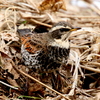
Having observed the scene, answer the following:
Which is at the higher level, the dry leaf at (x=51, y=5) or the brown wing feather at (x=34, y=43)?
the dry leaf at (x=51, y=5)

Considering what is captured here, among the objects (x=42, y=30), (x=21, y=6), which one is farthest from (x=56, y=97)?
(x=21, y=6)

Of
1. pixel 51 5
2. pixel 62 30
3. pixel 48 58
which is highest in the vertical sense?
pixel 51 5

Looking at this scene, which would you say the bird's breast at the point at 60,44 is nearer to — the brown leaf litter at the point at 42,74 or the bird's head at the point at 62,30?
the bird's head at the point at 62,30

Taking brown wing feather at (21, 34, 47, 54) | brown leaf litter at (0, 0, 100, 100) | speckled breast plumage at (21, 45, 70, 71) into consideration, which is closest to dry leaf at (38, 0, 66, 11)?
brown leaf litter at (0, 0, 100, 100)

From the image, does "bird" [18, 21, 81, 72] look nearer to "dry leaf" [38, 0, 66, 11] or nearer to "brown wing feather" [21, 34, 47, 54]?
"brown wing feather" [21, 34, 47, 54]

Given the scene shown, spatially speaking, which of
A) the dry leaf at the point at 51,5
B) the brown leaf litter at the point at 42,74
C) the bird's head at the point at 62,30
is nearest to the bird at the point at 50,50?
the bird's head at the point at 62,30

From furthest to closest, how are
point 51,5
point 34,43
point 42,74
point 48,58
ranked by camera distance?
1. point 51,5
2. point 42,74
3. point 34,43
4. point 48,58

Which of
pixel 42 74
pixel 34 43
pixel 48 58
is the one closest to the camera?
pixel 48 58

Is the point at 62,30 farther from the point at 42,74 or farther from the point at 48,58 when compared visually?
the point at 42,74

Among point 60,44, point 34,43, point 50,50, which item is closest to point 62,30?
point 60,44

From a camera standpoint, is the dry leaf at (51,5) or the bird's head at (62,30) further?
the dry leaf at (51,5)
